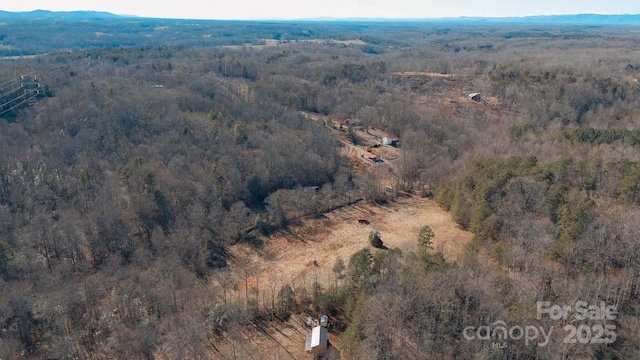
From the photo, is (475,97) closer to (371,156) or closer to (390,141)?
(390,141)

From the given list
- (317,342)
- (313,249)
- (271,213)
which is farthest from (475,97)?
(317,342)

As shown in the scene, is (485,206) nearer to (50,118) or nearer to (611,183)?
(611,183)

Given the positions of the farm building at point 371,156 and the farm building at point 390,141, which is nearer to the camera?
the farm building at point 371,156

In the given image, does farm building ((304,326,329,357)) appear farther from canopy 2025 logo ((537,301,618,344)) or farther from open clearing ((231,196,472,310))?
canopy 2025 logo ((537,301,618,344))

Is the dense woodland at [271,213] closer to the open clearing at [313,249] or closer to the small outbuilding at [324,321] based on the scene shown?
the small outbuilding at [324,321]

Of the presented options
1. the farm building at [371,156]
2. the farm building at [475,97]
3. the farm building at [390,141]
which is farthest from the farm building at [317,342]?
the farm building at [475,97]

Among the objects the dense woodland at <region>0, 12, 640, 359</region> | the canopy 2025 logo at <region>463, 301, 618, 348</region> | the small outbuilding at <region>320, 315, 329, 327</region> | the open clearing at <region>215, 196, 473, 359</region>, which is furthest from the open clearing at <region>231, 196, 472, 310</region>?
the canopy 2025 logo at <region>463, 301, 618, 348</region>
